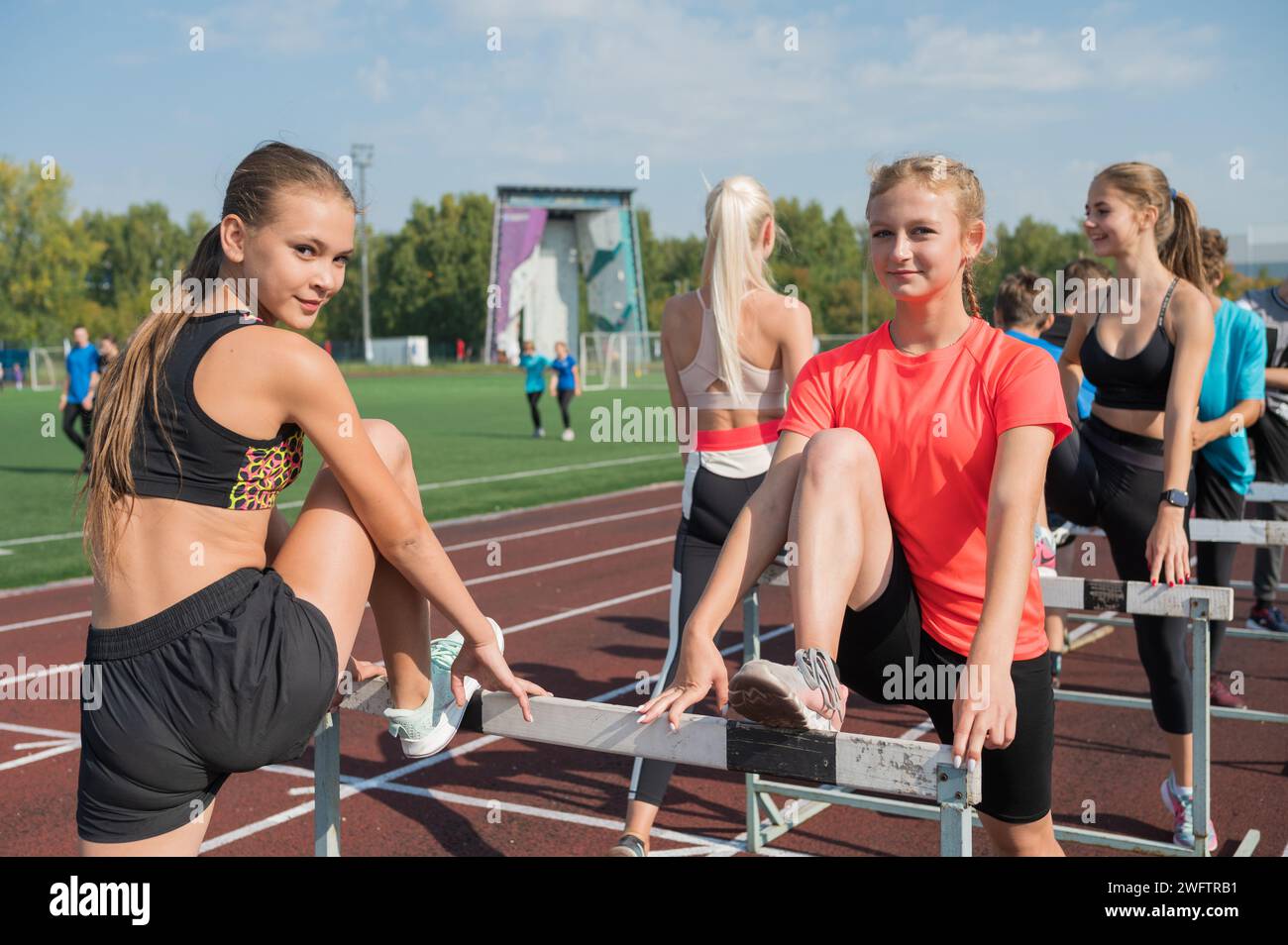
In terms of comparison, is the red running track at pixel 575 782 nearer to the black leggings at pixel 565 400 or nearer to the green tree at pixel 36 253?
the black leggings at pixel 565 400

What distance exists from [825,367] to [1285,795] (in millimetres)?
3344

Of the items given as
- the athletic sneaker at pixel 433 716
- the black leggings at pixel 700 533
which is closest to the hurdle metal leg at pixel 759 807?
the black leggings at pixel 700 533

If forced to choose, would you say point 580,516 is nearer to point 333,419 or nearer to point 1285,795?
point 1285,795

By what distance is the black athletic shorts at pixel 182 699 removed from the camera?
2.20 m

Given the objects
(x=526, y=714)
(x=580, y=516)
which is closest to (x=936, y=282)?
(x=526, y=714)

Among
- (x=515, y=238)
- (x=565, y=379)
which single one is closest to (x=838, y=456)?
(x=565, y=379)

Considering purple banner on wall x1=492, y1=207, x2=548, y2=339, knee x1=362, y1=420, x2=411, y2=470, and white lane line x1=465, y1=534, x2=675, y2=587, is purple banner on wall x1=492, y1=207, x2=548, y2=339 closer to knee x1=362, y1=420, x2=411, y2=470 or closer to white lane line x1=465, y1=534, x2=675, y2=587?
white lane line x1=465, y1=534, x2=675, y2=587

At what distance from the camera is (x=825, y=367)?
280 cm

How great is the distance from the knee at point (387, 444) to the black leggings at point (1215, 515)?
13.6ft

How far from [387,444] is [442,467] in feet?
52.2

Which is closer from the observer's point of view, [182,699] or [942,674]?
[182,699]

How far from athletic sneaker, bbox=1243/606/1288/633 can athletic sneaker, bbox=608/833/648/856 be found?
5218mm

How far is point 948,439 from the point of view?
102 inches

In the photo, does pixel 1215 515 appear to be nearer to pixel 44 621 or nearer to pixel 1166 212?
pixel 1166 212
